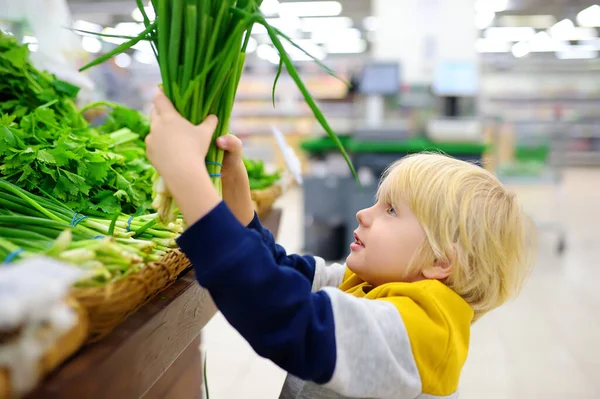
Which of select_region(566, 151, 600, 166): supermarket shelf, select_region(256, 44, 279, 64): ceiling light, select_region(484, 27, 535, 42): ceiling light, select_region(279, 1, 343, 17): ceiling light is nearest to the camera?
select_region(279, 1, 343, 17): ceiling light

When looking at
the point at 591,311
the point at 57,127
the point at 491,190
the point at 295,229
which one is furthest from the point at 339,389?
the point at 295,229

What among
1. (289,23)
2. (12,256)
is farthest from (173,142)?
(289,23)

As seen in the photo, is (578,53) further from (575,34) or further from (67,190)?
(67,190)

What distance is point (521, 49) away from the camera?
15.1m

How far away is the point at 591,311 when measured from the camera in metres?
3.39

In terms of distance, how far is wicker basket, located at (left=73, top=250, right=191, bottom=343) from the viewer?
65 centimetres

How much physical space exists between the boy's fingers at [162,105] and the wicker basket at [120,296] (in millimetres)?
235

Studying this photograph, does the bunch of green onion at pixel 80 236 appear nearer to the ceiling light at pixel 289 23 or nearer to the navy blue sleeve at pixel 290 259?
the navy blue sleeve at pixel 290 259

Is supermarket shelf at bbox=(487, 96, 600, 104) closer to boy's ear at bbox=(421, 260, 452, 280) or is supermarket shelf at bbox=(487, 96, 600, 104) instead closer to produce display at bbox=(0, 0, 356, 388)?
boy's ear at bbox=(421, 260, 452, 280)

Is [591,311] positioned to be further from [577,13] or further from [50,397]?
[577,13]

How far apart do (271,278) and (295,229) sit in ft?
16.6

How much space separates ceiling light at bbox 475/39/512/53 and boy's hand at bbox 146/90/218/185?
14714 mm

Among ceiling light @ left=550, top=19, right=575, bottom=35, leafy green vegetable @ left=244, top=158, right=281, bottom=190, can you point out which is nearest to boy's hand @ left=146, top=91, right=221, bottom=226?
leafy green vegetable @ left=244, top=158, right=281, bottom=190

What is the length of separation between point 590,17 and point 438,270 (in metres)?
12.5
